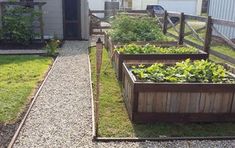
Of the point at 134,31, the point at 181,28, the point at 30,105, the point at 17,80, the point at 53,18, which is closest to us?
the point at 30,105

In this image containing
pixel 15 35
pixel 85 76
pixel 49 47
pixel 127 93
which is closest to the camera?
pixel 127 93

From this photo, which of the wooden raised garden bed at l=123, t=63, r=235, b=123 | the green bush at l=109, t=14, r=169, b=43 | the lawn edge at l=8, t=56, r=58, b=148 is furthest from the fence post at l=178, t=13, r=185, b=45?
the wooden raised garden bed at l=123, t=63, r=235, b=123

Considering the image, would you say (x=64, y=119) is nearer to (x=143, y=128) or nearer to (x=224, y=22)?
(x=143, y=128)

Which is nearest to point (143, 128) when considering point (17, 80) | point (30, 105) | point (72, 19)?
point (30, 105)

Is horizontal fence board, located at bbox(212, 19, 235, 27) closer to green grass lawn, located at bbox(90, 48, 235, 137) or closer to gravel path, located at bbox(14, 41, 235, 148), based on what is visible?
green grass lawn, located at bbox(90, 48, 235, 137)

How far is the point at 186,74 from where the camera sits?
5359 mm

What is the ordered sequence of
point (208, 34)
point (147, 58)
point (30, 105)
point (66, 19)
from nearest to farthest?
1. point (30, 105)
2. point (147, 58)
3. point (208, 34)
4. point (66, 19)

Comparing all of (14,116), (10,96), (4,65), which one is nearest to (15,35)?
(4,65)

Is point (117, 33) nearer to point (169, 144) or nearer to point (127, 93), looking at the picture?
point (127, 93)

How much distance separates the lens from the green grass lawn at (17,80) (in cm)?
553

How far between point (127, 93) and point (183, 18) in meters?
4.78

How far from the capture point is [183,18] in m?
9.59

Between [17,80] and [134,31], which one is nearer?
[17,80]

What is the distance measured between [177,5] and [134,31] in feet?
84.8
